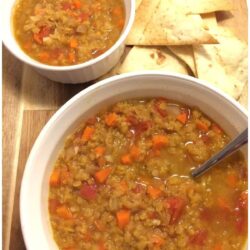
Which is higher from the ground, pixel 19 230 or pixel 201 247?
pixel 201 247

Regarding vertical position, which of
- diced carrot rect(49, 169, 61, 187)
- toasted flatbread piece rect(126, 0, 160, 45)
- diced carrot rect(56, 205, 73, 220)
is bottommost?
diced carrot rect(56, 205, 73, 220)

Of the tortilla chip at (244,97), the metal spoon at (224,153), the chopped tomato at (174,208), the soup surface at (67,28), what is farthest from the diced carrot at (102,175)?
the tortilla chip at (244,97)

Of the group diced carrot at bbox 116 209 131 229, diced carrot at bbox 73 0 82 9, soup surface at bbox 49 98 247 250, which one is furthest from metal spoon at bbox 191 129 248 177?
diced carrot at bbox 73 0 82 9

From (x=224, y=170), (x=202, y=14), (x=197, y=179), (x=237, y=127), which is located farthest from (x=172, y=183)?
(x=202, y=14)

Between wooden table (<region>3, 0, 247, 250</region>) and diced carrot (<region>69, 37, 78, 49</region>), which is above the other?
diced carrot (<region>69, 37, 78, 49</region>)

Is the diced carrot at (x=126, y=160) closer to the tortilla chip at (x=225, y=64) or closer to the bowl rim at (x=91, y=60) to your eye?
the bowl rim at (x=91, y=60)

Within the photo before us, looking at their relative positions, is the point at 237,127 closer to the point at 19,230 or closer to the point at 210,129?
the point at 210,129

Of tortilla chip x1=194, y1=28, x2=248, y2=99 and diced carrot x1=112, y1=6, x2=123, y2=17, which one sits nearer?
tortilla chip x1=194, y1=28, x2=248, y2=99

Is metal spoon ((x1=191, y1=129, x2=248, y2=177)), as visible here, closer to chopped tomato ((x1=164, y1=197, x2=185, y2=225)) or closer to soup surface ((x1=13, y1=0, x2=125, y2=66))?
chopped tomato ((x1=164, y1=197, x2=185, y2=225))
